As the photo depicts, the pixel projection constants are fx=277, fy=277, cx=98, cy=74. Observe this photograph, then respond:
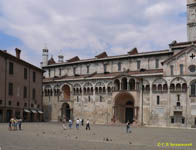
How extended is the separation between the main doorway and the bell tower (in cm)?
2194

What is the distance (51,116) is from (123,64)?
67.1 feet

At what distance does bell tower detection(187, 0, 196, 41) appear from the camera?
208ft

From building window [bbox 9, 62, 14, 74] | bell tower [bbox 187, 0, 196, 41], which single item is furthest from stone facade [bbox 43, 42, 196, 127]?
building window [bbox 9, 62, 14, 74]

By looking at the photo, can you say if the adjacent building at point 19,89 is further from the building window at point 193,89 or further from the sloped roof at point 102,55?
the building window at point 193,89

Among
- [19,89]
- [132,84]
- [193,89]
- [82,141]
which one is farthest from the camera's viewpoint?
[132,84]

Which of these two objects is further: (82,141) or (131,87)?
(131,87)

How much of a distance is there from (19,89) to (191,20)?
4166 centimetres

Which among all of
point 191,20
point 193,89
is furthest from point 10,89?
point 191,20

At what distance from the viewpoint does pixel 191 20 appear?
211 ft

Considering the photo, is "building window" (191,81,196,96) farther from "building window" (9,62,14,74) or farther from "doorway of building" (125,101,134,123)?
"building window" (9,62,14,74)

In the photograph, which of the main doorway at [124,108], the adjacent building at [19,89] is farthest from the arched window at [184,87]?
the adjacent building at [19,89]

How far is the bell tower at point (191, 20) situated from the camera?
63.5 meters

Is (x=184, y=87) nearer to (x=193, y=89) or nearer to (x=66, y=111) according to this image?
(x=193, y=89)

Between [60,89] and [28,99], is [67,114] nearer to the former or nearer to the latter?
[60,89]
